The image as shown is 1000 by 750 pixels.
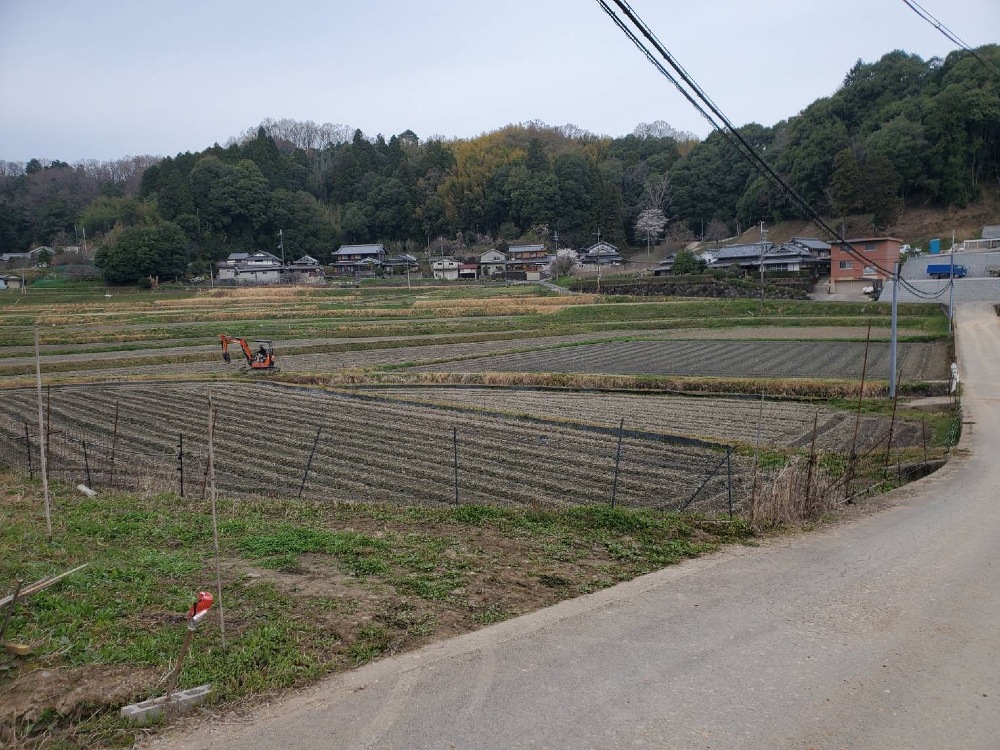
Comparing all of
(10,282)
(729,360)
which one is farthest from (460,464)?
(10,282)

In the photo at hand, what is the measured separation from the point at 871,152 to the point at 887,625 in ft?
204

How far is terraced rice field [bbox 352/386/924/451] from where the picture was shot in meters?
14.3

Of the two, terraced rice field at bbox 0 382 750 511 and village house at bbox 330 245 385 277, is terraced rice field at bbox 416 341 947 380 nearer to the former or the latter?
terraced rice field at bbox 0 382 750 511

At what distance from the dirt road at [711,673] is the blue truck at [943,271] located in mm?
42744

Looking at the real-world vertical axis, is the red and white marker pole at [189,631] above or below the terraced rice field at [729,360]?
above

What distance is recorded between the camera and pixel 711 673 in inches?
181

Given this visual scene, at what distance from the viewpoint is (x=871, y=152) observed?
56.8 m

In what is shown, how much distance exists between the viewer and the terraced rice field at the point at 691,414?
46.9 feet

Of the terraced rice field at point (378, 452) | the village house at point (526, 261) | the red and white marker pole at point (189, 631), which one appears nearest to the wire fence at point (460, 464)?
the terraced rice field at point (378, 452)

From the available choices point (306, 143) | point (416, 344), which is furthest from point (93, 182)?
point (416, 344)

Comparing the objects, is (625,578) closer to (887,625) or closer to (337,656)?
(887,625)

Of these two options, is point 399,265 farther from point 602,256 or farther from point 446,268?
point 602,256

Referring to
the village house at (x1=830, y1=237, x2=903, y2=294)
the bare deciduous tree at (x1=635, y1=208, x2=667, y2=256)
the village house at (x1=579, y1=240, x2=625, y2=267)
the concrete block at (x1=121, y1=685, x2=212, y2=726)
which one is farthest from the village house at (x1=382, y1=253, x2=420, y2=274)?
the concrete block at (x1=121, y1=685, x2=212, y2=726)

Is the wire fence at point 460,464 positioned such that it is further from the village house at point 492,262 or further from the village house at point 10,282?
the village house at point 492,262
